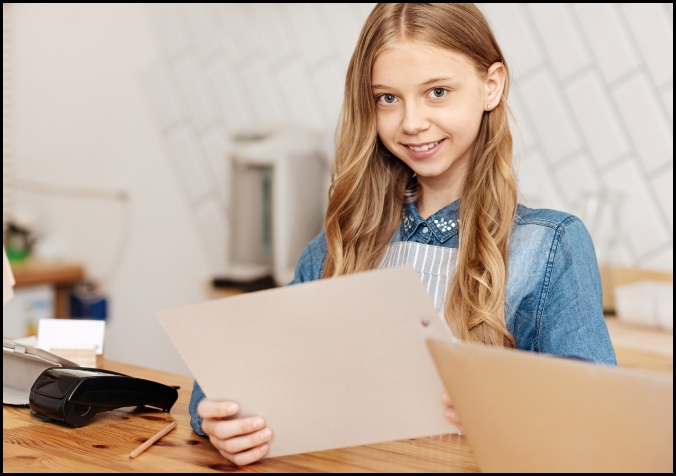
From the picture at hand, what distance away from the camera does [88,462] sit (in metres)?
0.78

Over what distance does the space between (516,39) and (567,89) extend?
210 mm

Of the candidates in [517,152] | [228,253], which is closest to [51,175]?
[228,253]

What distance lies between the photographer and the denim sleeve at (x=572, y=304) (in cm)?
96

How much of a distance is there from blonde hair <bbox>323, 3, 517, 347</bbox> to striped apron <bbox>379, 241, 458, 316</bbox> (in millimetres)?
19

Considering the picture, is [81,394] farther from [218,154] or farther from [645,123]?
[218,154]

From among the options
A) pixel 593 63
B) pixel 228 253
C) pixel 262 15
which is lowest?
pixel 228 253

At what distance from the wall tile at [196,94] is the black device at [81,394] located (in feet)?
6.92

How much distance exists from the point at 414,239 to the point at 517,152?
1.18m

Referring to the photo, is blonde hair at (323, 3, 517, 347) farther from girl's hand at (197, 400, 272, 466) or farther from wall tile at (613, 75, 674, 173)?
wall tile at (613, 75, 674, 173)

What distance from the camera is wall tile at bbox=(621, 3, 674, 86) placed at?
6.45ft

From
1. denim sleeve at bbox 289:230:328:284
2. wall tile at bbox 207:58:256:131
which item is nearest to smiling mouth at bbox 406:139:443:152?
denim sleeve at bbox 289:230:328:284

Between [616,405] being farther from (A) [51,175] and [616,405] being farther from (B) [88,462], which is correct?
(A) [51,175]

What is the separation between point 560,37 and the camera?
7.04ft

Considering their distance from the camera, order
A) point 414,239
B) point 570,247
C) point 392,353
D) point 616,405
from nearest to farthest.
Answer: point 616,405
point 392,353
point 570,247
point 414,239
